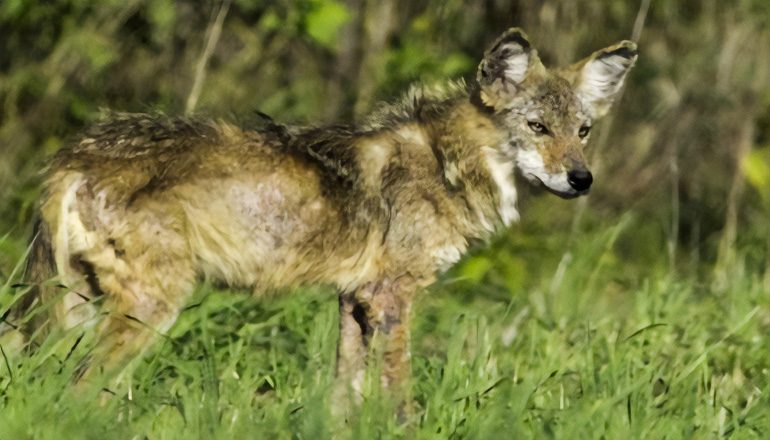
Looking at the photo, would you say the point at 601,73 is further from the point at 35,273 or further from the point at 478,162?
the point at 35,273

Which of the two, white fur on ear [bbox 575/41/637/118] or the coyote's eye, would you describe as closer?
the coyote's eye

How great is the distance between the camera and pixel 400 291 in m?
4.18

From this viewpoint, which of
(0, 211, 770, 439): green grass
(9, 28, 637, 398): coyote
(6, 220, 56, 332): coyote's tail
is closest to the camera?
(0, 211, 770, 439): green grass

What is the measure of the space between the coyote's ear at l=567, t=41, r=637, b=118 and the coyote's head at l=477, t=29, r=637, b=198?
0.14 m

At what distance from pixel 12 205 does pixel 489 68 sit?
10.3 feet

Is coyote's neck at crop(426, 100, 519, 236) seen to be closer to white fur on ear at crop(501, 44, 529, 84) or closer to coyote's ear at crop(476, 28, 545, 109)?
coyote's ear at crop(476, 28, 545, 109)

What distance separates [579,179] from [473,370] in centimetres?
99

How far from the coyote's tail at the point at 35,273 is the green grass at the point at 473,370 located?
0.09 m

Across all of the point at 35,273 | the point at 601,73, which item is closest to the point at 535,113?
the point at 601,73

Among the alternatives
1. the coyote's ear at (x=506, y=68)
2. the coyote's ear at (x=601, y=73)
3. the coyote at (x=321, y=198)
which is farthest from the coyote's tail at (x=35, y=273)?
the coyote's ear at (x=601, y=73)

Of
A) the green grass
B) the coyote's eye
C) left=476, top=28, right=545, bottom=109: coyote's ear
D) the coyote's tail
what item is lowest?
the green grass

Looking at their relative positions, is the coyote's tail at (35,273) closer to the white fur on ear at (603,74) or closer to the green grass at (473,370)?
the green grass at (473,370)

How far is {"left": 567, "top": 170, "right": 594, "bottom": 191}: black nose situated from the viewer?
4125 mm

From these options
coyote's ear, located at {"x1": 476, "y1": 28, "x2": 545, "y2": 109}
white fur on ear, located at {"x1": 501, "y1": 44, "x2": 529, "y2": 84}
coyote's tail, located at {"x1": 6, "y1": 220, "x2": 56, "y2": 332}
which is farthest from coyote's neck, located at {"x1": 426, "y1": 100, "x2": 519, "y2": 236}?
coyote's tail, located at {"x1": 6, "y1": 220, "x2": 56, "y2": 332}
